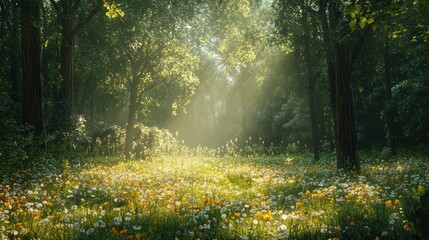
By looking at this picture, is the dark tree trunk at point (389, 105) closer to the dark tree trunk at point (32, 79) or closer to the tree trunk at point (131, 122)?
the tree trunk at point (131, 122)

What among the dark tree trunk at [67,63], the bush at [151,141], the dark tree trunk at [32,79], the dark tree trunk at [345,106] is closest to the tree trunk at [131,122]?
the bush at [151,141]

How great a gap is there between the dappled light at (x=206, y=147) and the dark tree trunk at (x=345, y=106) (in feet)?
0.16

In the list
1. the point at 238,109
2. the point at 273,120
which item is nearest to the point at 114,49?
the point at 273,120

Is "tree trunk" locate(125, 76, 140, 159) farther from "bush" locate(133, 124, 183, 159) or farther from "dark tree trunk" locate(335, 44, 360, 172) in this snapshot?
"dark tree trunk" locate(335, 44, 360, 172)

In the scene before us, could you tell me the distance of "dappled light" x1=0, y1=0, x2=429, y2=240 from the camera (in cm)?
515

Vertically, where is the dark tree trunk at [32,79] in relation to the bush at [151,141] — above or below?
above

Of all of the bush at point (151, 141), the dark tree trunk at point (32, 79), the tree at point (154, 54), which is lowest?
the bush at point (151, 141)

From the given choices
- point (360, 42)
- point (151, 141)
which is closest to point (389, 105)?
point (360, 42)

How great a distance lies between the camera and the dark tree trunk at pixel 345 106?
43.2ft

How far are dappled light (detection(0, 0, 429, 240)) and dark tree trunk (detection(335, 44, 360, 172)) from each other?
0.16ft

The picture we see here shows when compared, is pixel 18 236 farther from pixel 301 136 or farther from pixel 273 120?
pixel 273 120

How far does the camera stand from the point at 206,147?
87.5 feet

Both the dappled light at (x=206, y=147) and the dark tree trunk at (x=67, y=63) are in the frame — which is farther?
the dark tree trunk at (x=67, y=63)

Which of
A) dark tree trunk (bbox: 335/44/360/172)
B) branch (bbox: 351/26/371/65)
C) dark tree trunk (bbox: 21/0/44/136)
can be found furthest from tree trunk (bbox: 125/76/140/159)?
branch (bbox: 351/26/371/65)
